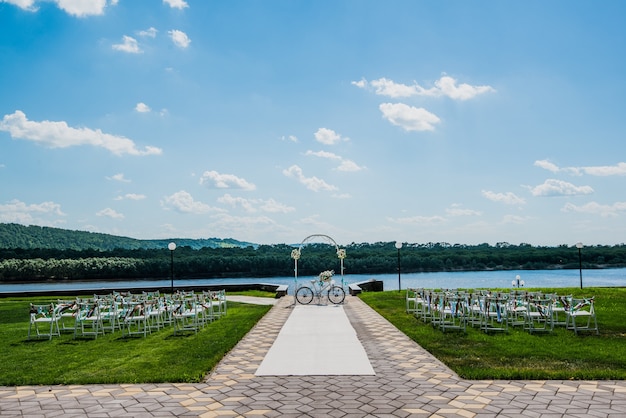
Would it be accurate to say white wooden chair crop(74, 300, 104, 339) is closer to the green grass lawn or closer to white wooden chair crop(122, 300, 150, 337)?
the green grass lawn

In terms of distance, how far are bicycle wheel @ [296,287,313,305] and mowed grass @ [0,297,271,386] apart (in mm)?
5016

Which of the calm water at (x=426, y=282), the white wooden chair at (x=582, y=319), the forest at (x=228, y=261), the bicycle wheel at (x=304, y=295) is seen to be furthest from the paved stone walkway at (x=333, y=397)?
the forest at (x=228, y=261)

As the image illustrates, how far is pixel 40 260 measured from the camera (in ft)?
192

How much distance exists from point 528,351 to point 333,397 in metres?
4.03

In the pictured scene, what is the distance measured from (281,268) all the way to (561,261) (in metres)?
43.3

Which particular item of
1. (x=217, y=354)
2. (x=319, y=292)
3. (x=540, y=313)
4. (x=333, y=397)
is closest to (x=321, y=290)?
(x=319, y=292)

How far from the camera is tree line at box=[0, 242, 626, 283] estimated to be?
57.5 metres

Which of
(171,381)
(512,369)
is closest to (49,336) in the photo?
(171,381)

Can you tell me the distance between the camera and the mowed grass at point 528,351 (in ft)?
21.0

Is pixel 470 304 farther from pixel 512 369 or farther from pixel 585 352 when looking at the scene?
pixel 512 369

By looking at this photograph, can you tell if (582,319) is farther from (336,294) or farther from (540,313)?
(336,294)

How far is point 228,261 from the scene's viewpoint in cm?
6097

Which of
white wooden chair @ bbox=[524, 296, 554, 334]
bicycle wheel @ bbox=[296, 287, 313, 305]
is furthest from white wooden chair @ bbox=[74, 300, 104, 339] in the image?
white wooden chair @ bbox=[524, 296, 554, 334]

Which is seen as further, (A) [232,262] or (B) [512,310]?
(A) [232,262]
